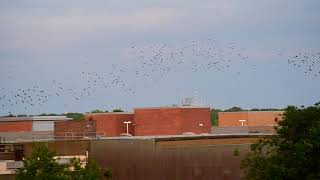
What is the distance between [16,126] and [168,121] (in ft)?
63.5

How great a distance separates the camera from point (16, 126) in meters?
88.6

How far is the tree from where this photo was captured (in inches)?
1065

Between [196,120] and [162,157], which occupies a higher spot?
[196,120]

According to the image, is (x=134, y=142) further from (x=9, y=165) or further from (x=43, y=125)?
(x=43, y=125)

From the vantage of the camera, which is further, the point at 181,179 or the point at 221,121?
the point at 221,121

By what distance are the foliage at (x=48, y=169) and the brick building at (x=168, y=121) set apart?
48.2 m

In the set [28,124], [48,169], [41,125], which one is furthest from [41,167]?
[28,124]

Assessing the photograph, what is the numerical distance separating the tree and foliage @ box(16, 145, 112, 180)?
7.34 m

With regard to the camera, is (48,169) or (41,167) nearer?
(48,169)

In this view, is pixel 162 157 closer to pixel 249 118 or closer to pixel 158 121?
pixel 158 121

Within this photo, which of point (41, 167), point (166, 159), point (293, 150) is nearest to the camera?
point (293, 150)

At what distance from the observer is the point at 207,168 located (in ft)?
151

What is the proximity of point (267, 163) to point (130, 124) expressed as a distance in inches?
2312

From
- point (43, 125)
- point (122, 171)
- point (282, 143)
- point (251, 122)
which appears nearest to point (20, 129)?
point (43, 125)
